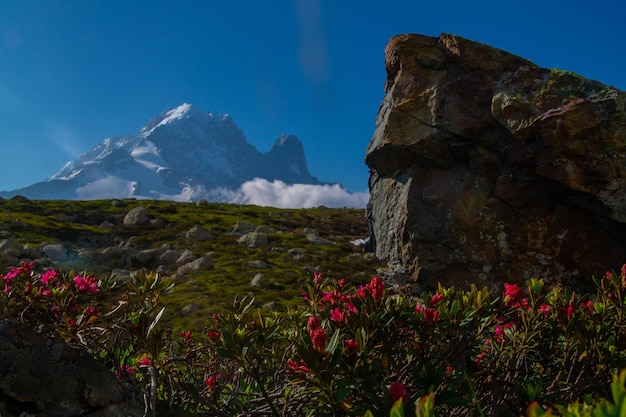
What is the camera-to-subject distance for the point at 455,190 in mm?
10500

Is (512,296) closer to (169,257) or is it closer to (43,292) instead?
(43,292)

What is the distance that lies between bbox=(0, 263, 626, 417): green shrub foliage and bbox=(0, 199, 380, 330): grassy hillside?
531cm

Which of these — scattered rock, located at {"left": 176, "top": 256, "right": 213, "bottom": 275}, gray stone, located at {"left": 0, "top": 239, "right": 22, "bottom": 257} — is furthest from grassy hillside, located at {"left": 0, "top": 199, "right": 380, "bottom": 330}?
gray stone, located at {"left": 0, "top": 239, "right": 22, "bottom": 257}

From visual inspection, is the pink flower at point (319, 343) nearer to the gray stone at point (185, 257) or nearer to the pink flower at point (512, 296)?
the pink flower at point (512, 296)

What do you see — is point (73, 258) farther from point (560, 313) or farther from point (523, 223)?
point (560, 313)

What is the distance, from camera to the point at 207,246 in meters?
31.8

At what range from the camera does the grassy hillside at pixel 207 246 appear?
62.7 feet

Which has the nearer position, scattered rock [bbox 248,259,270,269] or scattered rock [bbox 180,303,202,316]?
scattered rock [bbox 180,303,202,316]

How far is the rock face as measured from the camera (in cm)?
891

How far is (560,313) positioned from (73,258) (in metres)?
28.9

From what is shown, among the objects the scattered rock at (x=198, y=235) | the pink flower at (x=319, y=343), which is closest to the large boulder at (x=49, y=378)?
the pink flower at (x=319, y=343)

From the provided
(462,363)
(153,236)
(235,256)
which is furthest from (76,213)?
(462,363)

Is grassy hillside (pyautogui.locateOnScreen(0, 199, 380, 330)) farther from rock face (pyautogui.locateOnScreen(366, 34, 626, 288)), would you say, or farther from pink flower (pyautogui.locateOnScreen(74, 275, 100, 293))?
pink flower (pyautogui.locateOnScreen(74, 275, 100, 293))

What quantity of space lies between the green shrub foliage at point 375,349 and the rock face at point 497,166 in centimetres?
629
